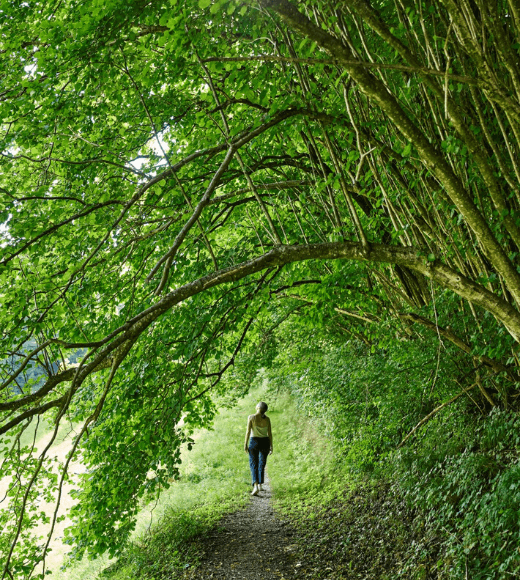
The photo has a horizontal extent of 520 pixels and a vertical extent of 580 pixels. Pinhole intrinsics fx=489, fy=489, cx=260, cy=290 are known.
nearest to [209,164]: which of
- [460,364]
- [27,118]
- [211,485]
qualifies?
[27,118]

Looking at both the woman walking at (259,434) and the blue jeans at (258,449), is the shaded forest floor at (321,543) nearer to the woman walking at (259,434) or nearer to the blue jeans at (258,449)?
the blue jeans at (258,449)

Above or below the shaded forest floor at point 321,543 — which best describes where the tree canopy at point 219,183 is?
above

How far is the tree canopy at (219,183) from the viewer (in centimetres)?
300

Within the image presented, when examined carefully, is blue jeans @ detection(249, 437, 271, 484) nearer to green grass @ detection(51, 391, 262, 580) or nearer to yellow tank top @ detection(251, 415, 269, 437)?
yellow tank top @ detection(251, 415, 269, 437)

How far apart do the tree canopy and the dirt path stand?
2.77 meters

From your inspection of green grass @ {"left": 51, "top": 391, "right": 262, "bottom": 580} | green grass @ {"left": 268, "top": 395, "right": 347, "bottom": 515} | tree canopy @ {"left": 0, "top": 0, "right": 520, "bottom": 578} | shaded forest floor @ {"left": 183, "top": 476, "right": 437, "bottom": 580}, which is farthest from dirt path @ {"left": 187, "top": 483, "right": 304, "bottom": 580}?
tree canopy @ {"left": 0, "top": 0, "right": 520, "bottom": 578}

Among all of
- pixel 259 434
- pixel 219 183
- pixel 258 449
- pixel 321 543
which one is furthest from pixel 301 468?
pixel 219 183

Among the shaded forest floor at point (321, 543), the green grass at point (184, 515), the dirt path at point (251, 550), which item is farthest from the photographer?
the green grass at point (184, 515)

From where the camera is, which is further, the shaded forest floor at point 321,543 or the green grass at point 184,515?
the green grass at point 184,515

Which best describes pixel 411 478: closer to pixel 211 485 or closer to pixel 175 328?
pixel 175 328

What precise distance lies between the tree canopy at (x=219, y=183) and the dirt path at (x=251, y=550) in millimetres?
2771

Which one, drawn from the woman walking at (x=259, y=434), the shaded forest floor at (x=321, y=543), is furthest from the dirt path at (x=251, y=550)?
the woman walking at (x=259, y=434)

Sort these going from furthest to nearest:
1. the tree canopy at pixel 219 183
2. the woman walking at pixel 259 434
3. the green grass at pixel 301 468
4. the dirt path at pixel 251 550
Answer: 1. the green grass at pixel 301 468
2. the woman walking at pixel 259 434
3. the dirt path at pixel 251 550
4. the tree canopy at pixel 219 183

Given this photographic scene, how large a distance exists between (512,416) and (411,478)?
1564 millimetres
